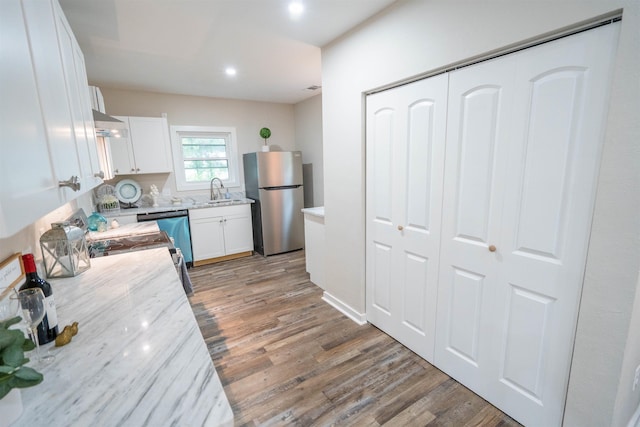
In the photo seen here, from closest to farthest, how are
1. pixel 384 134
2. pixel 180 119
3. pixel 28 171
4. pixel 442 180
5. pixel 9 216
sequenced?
pixel 9 216 → pixel 28 171 → pixel 442 180 → pixel 384 134 → pixel 180 119

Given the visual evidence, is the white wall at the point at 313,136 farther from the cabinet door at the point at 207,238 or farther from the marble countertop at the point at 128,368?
the marble countertop at the point at 128,368

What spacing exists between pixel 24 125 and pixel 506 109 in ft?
6.09

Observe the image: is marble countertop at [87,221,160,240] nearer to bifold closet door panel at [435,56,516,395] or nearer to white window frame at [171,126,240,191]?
white window frame at [171,126,240,191]

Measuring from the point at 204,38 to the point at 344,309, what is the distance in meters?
2.65

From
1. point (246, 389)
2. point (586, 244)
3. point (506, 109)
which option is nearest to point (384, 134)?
point (506, 109)

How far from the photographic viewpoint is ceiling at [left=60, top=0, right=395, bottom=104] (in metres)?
1.91

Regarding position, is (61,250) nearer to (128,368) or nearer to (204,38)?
(128,368)

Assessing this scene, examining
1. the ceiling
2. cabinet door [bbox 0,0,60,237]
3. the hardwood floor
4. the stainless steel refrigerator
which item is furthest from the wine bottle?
the stainless steel refrigerator

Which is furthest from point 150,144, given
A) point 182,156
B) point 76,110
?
point 76,110

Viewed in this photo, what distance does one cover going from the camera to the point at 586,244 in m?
1.25

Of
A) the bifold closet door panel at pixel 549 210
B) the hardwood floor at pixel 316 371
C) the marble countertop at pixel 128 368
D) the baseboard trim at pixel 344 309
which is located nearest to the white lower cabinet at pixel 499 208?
the bifold closet door panel at pixel 549 210

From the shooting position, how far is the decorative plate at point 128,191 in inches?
152

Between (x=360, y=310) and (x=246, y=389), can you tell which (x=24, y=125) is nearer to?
(x=246, y=389)

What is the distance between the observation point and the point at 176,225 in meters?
3.79
